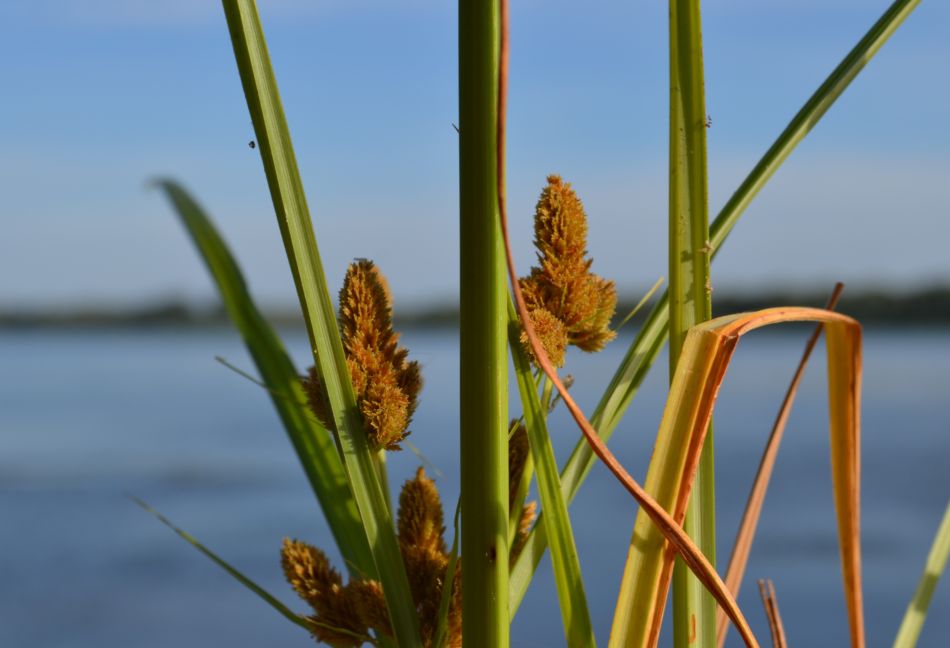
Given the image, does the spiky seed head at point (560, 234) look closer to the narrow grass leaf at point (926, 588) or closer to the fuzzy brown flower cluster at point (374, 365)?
the fuzzy brown flower cluster at point (374, 365)

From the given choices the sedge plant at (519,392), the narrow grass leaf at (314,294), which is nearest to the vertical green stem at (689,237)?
→ the sedge plant at (519,392)

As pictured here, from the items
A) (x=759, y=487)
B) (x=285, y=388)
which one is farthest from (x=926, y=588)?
(x=285, y=388)

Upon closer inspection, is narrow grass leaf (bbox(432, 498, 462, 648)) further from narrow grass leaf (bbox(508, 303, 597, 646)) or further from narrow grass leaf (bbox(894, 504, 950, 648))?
narrow grass leaf (bbox(894, 504, 950, 648))

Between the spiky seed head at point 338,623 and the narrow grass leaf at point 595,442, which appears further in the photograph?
the spiky seed head at point 338,623

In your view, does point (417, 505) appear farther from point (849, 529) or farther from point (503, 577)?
point (849, 529)

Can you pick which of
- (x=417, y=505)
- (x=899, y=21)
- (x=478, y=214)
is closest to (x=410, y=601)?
(x=417, y=505)

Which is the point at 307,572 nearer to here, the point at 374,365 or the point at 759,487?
the point at 374,365

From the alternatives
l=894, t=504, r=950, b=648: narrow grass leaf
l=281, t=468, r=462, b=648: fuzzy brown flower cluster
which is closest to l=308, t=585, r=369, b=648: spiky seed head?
l=281, t=468, r=462, b=648: fuzzy brown flower cluster
